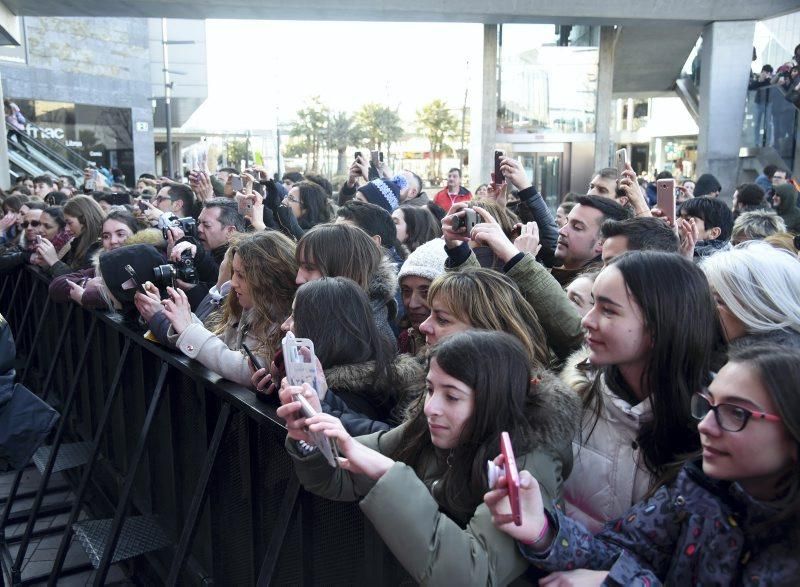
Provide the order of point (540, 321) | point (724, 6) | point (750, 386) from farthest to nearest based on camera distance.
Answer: point (724, 6)
point (540, 321)
point (750, 386)

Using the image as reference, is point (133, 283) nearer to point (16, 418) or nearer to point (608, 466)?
point (16, 418)

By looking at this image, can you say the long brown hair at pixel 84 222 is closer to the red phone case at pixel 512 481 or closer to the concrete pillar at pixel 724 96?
the red phone case at pixel 512 481

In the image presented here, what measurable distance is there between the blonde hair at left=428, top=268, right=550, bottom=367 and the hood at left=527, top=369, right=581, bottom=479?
51 cm

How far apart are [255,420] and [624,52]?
2198cm

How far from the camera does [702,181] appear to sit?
1119cm

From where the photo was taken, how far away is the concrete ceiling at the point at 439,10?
51.0 ft

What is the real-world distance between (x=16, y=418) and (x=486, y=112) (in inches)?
702

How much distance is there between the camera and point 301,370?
7.21 feet

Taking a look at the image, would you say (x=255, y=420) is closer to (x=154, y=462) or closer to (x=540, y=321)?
(x=540, y=321)

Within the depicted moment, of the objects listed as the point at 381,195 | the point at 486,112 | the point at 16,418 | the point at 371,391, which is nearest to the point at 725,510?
the point at 371,391

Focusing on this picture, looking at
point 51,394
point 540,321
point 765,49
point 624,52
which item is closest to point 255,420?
point 540,321

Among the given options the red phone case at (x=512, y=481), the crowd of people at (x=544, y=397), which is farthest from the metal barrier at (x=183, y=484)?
the red phone case at (x=512, y=481)

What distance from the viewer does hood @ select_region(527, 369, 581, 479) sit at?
1995 mm

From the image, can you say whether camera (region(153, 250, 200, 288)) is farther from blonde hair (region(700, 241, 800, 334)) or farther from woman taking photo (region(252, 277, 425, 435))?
blonde hair (region(700, 241, 800, 334))
